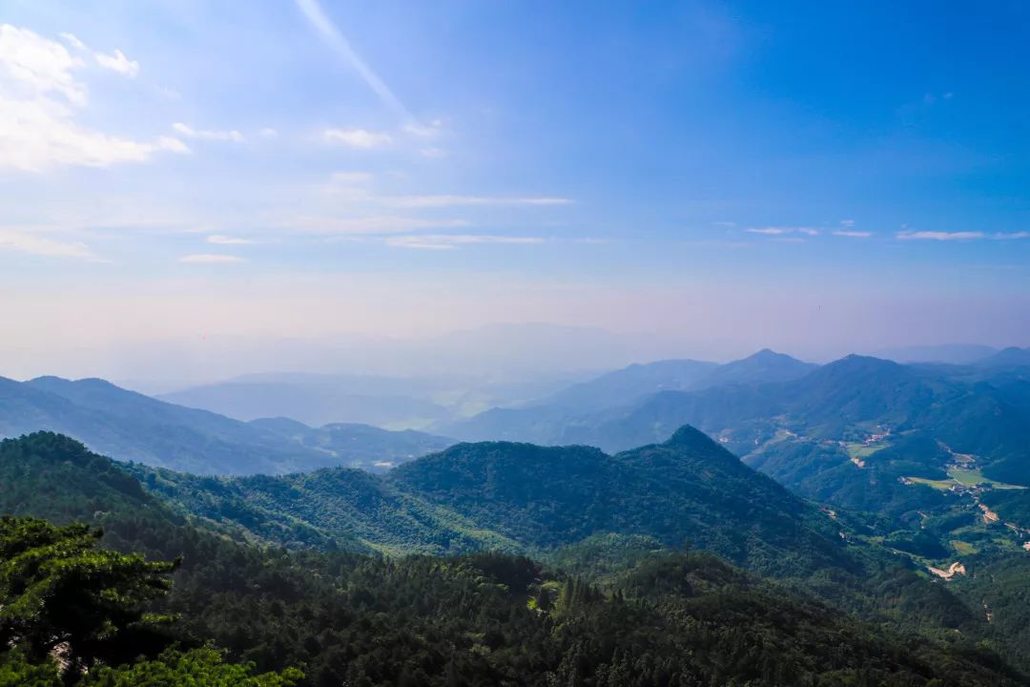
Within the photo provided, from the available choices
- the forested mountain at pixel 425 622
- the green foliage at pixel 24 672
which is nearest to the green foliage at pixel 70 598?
the forested mountain at pixel 425 622

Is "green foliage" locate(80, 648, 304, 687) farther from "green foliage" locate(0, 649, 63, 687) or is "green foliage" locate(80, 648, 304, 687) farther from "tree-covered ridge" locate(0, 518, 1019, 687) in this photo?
"green foliage" locate(0, 649, 63, 687)

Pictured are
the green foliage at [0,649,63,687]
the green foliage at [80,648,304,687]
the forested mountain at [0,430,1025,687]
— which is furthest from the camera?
the forested mountain at [0,430,1025,687]

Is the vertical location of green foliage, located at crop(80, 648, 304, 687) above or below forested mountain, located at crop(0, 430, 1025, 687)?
above

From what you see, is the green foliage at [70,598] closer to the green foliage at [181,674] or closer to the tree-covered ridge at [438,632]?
the tree-covered ridge at [438,632]

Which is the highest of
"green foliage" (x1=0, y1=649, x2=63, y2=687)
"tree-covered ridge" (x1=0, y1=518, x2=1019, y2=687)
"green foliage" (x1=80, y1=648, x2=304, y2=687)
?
"green foliage" (x1=0, y1=649, x2=63, y2=687)

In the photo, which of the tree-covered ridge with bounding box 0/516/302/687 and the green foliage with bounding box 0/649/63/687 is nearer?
the green foliage with bounding box 0/649/63/687

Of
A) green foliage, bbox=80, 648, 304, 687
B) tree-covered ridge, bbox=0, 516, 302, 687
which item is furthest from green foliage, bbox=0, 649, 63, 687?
green foliage, bbox=80, 648, 304, 687

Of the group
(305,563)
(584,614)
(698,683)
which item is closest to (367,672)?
(698,683)

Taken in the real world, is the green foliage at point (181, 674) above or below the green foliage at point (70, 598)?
below
